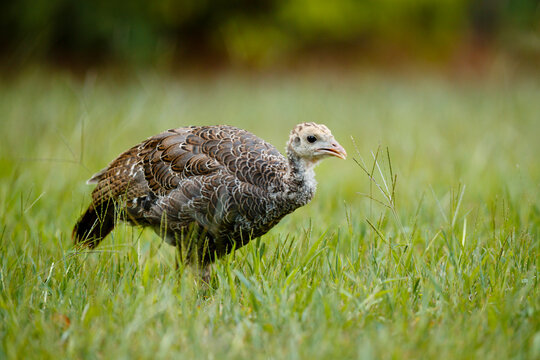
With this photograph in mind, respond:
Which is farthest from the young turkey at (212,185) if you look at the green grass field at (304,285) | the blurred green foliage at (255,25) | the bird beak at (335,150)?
the blurred green foliage at (255,25)

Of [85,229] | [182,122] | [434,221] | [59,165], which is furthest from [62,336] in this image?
[182,122]

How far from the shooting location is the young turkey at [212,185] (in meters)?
3.37

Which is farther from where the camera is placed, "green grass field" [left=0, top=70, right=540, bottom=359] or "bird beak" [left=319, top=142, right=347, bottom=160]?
"bird beak" [left=319, top=142, right=347, bottom=160]

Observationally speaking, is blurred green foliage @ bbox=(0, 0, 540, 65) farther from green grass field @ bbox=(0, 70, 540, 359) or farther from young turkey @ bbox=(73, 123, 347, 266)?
young turkey @ bbox=(73, 123, 347, 266)

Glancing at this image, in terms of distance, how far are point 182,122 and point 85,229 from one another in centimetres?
378

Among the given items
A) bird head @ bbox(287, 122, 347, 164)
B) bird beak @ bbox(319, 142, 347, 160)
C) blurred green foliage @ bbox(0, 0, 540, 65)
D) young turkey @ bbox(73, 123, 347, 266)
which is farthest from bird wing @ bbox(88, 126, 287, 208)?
blurred green foliage @ bbox(0, 0, 540, 65)

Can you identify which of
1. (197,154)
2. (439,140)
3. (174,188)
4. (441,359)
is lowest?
(441,359)

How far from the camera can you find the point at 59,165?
5.97 meters

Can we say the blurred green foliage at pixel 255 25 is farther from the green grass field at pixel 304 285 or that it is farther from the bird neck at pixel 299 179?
the bird neck at pixel 299 179

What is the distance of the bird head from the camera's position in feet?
10.7

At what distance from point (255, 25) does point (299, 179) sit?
13595 millimetres

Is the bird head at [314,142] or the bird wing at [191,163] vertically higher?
the bird head at [314,142]

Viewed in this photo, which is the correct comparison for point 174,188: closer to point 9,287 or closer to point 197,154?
point 197,154

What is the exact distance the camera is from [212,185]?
3.42 meters
